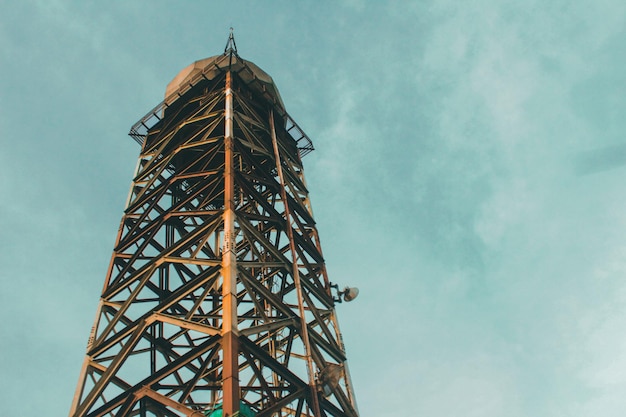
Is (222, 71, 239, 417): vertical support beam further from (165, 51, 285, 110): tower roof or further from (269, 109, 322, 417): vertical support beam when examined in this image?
(165, 51, 285, 110): tower roof

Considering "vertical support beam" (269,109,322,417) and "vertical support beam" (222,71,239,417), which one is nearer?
"vertical support beam" (222,71,239,417)

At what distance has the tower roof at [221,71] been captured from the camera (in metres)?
28.5

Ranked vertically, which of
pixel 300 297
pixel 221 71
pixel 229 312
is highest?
pixel 221 71

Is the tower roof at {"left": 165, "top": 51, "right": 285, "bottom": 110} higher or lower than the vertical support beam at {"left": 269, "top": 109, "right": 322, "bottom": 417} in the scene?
higher

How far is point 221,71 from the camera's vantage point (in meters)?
28.4

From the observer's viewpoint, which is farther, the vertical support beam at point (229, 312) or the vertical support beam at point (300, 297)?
the vertical support beam at point (300, 297)

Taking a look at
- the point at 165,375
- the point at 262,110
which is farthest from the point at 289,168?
the point at 165,375

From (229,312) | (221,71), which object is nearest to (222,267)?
(229,312)

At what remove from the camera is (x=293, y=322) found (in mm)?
17359

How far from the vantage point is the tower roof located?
28.5 meters

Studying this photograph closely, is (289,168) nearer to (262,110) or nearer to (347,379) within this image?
(262,110)

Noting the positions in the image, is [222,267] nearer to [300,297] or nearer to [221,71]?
[300,297]

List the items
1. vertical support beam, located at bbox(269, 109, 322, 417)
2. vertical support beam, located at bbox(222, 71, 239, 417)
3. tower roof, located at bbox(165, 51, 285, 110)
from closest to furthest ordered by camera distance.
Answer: vertical support beam, located at bbox(222, 71, 239, 417) < vertical support beam, located at bbox(269, 109, 322, 417) < tower roof, located at bbox(165, 51, 285, 110)

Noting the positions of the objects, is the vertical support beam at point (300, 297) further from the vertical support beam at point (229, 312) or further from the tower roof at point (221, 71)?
the tower roof at point (221, 71)
